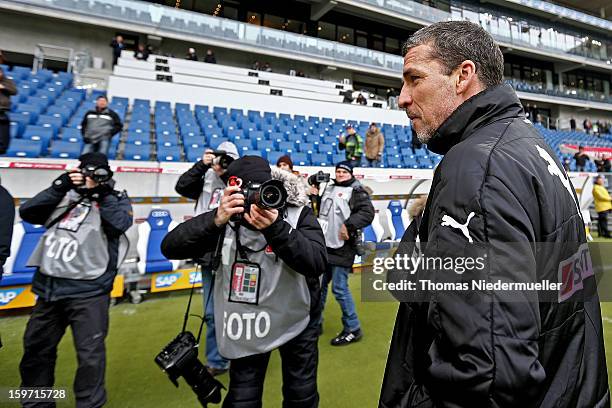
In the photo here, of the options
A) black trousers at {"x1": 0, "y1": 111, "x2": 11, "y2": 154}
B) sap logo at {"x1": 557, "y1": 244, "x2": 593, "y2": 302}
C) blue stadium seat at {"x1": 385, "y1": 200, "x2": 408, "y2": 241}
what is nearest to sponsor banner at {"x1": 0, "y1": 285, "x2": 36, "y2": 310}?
black trousers at {"x1": 0, "y1": 111, "x2": 11, "y2": 154}

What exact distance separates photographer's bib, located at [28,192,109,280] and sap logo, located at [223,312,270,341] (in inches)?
43.8

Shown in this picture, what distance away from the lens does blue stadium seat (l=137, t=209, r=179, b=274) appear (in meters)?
4.11

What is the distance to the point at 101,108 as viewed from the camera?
204 inches

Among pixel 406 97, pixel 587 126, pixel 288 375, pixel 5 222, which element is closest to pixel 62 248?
pixel 5 222

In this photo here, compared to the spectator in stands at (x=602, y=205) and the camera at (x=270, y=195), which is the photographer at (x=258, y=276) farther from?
the spectator in stands at (x=602, y=205)

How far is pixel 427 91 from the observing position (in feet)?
2.84

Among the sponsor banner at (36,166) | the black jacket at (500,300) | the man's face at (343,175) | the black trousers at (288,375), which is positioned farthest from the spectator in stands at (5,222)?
the sponsor banner at (36,166)

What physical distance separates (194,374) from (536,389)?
1.41 metres

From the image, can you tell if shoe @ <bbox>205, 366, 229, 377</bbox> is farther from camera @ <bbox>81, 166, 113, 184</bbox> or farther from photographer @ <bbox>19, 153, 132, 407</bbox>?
camera @ <bbox>81, 166, 113, 184</bbox>

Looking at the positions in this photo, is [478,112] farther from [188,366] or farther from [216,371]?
[216,371]

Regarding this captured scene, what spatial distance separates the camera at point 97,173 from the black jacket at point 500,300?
208 centimetres

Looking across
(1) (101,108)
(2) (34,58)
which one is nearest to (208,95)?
(1) (101,108)

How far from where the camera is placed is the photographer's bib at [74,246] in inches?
78.1

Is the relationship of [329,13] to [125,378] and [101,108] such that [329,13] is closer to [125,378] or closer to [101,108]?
[101,108]
